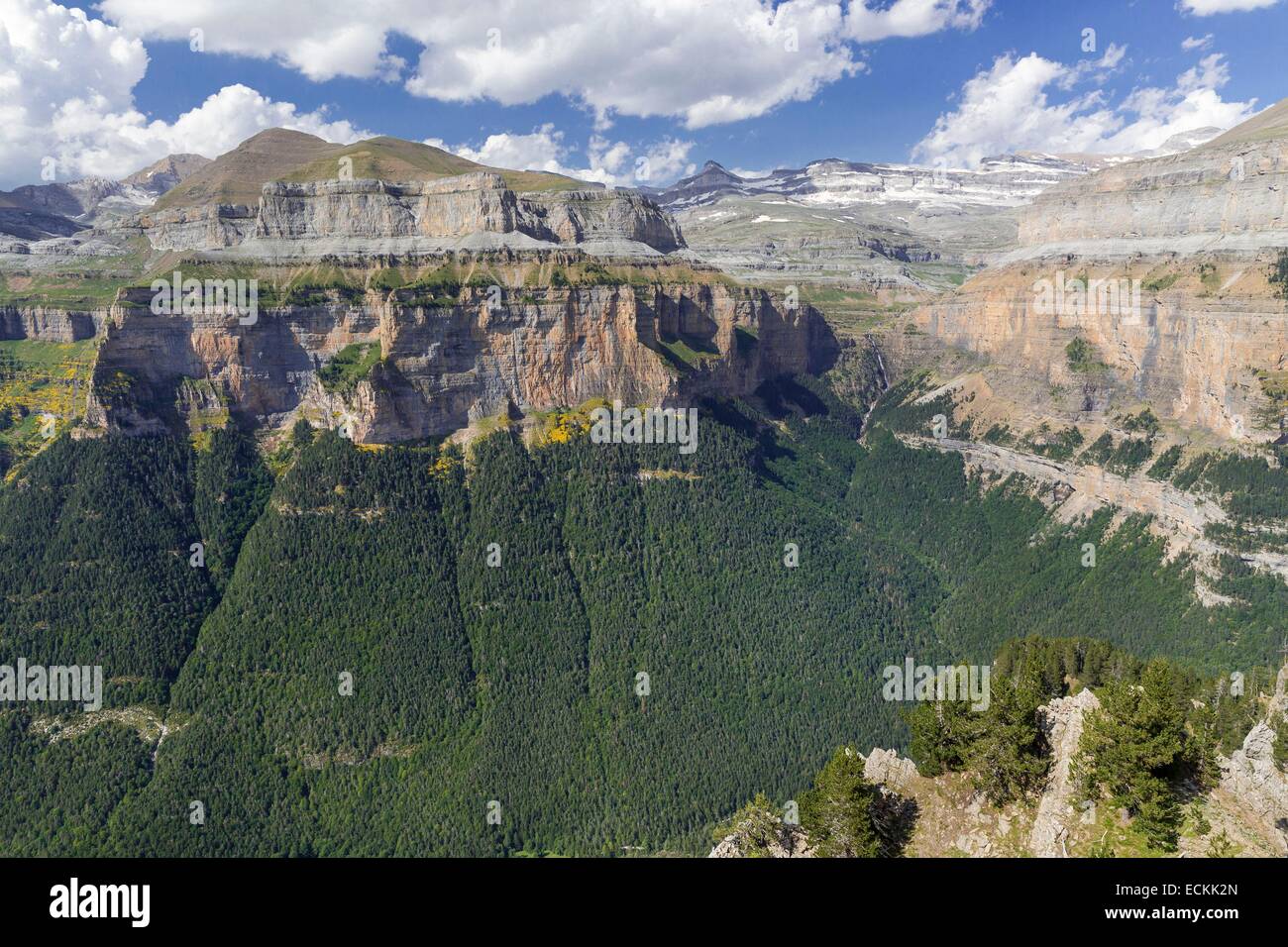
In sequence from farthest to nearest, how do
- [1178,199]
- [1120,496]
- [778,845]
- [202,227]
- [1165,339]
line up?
[202,227], [1178,199], [1165,339], [1120,496], [778,845]

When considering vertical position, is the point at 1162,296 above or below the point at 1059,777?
above

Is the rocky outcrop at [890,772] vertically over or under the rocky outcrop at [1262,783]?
under

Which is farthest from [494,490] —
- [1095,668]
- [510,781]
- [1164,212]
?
[1164,212]

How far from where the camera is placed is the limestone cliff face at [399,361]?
128 m

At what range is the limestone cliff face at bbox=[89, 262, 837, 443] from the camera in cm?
12769

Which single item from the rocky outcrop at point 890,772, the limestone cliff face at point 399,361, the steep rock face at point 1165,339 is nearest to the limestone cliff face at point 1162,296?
the steep rock face at point 1165,339

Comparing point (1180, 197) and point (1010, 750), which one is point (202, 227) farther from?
point (1180, 197)

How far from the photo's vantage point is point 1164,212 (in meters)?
156

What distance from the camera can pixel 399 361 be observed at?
13388 centimetres

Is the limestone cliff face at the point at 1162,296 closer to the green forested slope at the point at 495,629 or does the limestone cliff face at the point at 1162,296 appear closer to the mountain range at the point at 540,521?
the mountain range at the point at 540,521

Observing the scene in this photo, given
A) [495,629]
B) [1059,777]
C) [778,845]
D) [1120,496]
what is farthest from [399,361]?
[1120,496]

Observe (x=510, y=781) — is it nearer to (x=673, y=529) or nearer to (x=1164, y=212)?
(x=673, y=529)

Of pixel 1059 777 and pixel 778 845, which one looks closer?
pixel 1059 777

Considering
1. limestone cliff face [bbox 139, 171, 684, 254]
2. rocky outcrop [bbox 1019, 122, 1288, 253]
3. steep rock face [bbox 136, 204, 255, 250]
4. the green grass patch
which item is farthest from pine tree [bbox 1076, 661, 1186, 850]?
steep rock face [bbox 136, 204, 255, 250]
